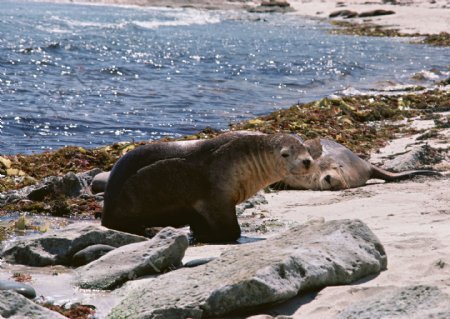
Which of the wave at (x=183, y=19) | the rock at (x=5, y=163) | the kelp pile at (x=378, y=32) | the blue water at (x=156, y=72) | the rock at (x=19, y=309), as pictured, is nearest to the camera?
the rock at (x=19, y=309)

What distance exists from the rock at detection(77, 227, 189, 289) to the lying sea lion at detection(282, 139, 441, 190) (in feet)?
11.6

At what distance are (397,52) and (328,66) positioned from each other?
5.62 meters

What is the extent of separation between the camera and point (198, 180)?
7223 millimetres

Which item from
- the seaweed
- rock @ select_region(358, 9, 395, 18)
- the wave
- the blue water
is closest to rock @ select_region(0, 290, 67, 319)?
the seaweed

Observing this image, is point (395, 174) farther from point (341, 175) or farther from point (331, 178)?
point (331, 178)

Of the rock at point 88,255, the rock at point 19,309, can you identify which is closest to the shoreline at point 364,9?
the rock at point 88,255

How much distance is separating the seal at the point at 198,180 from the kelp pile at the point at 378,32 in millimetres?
26736

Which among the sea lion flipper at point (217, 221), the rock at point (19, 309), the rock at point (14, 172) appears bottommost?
the rock at point (14, 172)

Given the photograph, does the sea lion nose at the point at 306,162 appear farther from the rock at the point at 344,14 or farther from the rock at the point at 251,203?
the rock at the point at 344,14

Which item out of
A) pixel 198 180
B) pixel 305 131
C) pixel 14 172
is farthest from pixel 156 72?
pixel 198 180

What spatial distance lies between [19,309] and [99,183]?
464cm

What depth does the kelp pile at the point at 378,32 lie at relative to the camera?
110ft

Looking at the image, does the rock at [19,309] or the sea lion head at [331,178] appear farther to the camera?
the sea lion head at [331,178]

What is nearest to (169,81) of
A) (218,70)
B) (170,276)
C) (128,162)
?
(218,70)
